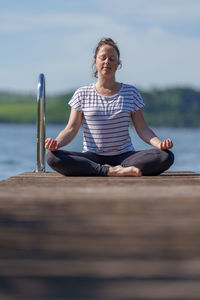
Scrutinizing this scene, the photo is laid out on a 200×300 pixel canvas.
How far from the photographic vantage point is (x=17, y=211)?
185 centimetres

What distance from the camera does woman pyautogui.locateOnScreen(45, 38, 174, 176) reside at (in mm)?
4207

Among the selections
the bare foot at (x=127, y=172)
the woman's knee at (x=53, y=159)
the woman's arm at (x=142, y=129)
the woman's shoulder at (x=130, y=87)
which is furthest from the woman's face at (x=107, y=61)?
the bare foot at (x=127, y=172)

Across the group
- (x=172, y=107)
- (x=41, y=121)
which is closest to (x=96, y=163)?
(x=41, y=121)

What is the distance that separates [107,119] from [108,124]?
4cm

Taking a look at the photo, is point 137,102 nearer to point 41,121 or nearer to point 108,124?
Result: point 108,124

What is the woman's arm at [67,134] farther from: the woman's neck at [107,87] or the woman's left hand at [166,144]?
the woman's left hand at [166,144]

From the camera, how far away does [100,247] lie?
179 cm

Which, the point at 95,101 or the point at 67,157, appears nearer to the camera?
the point at 67,157

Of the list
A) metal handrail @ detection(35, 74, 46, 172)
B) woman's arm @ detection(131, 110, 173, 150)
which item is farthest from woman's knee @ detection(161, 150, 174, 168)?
metal handrail @ detection(35, 74, 46, 172)

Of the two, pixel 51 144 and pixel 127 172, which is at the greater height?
pixel 51 144

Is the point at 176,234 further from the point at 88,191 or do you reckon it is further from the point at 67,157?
the point at 67,157

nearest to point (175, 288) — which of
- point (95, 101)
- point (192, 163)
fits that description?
point (95, 101)

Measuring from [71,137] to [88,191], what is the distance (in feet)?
7.64

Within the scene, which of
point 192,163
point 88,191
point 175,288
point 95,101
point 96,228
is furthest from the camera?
point 192,163
